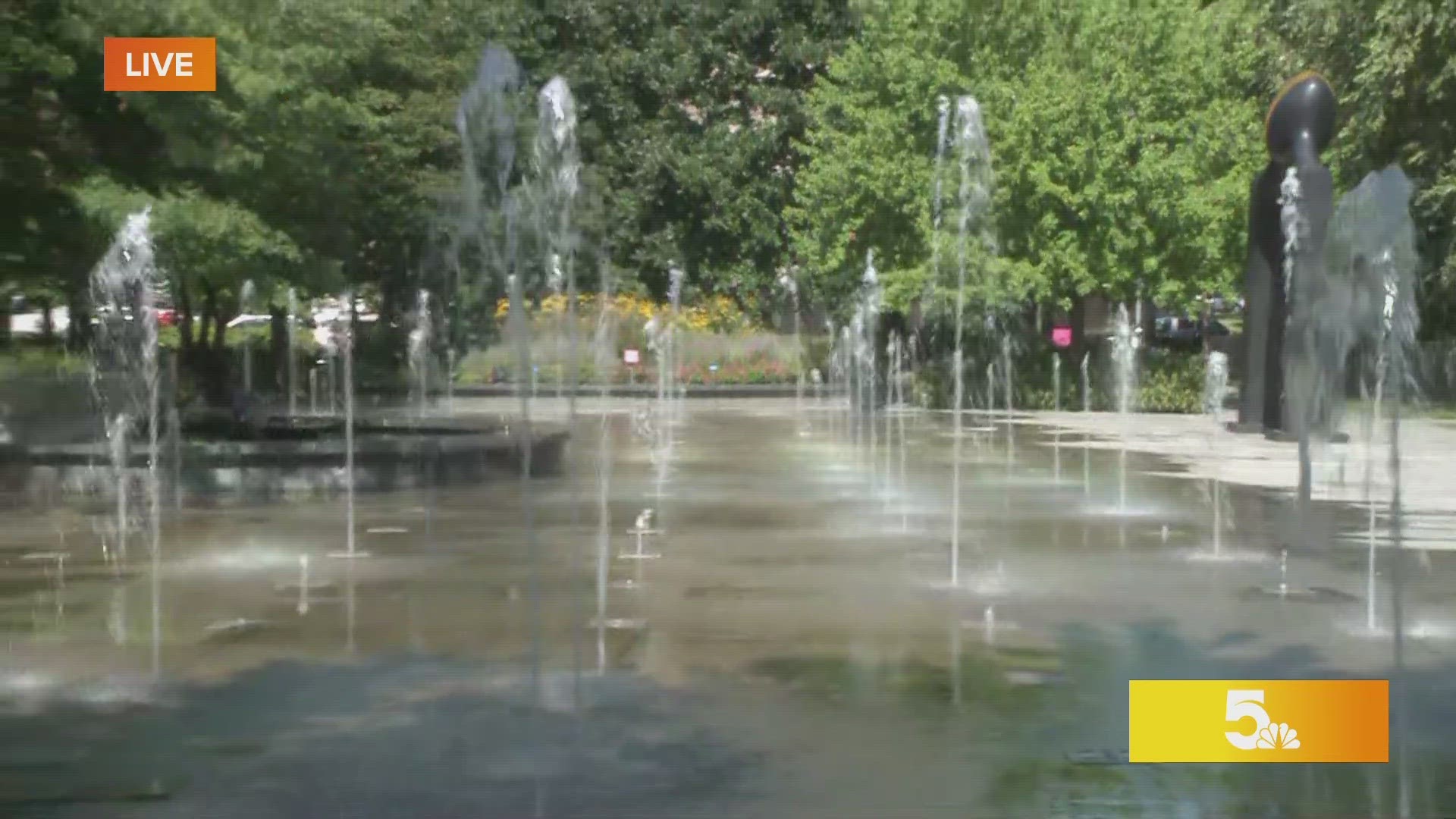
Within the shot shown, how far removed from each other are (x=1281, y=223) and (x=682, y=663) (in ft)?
75.8

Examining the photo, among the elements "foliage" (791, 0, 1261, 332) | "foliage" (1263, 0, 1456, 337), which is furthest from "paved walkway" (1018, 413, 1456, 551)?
"foliage" (1263, 0, 1456, 337)

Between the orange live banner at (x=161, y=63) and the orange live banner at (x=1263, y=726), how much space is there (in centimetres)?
1591

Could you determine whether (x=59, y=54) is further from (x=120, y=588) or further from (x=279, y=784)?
(x=279, y=784)

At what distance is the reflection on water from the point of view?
8359mm

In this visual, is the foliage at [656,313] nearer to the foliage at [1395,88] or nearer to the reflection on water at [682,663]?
the foliage at [1395,88]

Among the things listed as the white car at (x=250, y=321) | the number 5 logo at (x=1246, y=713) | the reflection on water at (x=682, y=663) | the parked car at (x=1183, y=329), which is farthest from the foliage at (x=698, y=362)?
the number 5 logo at (x=1246, y=713)

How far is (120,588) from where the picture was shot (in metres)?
15.0

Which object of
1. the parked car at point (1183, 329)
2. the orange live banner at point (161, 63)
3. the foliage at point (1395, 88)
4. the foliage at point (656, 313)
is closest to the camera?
the orange live banner at point (161, 63)

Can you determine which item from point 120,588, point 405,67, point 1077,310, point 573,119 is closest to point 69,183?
point 120,588

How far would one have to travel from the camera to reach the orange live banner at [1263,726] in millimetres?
8336

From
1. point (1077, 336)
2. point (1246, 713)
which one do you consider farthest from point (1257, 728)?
point (1077, 336)

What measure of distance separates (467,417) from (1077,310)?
13820mm

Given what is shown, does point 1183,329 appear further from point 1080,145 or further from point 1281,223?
point 1281,223

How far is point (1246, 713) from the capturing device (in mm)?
8445
